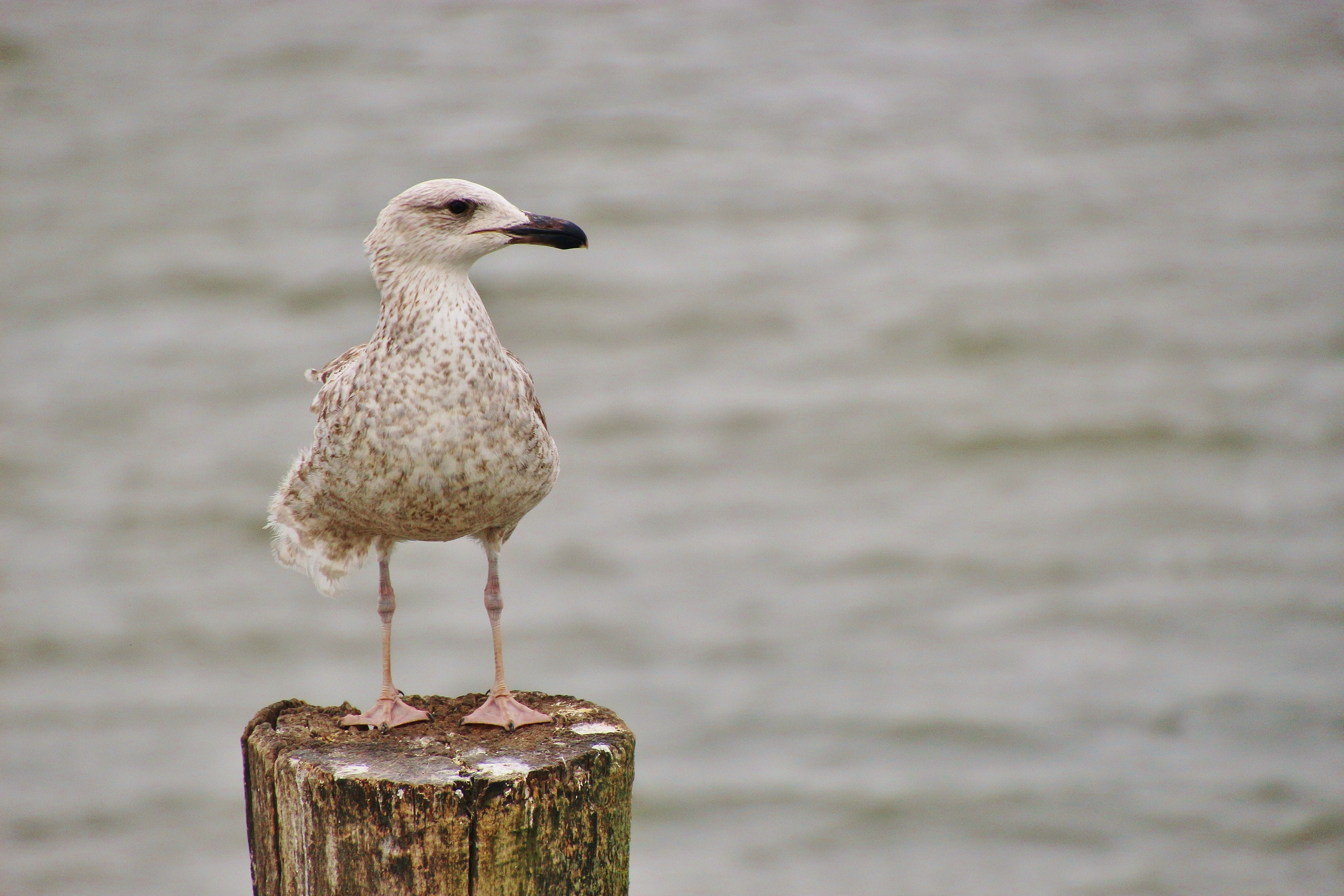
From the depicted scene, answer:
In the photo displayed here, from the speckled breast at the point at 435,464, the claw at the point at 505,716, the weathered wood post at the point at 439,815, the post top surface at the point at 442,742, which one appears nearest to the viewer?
the weathered wood post at the point at 439,815

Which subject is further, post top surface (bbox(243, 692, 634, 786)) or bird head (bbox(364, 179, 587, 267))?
bird head (bbox(364, 179, 587, 267))

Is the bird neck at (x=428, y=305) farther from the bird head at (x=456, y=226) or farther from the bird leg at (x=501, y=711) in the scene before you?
the bird leg at (x=501, y=711)

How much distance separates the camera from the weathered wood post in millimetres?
3344

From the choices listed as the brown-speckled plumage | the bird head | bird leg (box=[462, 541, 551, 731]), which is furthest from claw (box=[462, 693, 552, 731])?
the bird head

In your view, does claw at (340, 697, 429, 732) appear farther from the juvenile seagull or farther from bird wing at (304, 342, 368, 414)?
bird wing at (304, 342, 368, 414)

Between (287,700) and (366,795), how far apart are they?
0.76 m

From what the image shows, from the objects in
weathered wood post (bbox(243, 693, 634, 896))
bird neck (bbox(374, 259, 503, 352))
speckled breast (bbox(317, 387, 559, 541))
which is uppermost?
bird neck (bbox(374, 259, 503, 352))

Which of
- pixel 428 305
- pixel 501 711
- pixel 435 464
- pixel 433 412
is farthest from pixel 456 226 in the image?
pixel 501 711

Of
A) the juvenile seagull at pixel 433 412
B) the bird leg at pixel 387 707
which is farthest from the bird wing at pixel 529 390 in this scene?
the bird leg at pixel 387 707

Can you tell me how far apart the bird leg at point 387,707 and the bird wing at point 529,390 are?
0.76 meters

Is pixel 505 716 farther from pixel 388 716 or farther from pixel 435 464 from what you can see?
pixel 435 464

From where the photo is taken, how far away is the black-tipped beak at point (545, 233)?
12.5ft

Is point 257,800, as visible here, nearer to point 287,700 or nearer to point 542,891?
point 287,700

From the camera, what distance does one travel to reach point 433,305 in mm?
3816
